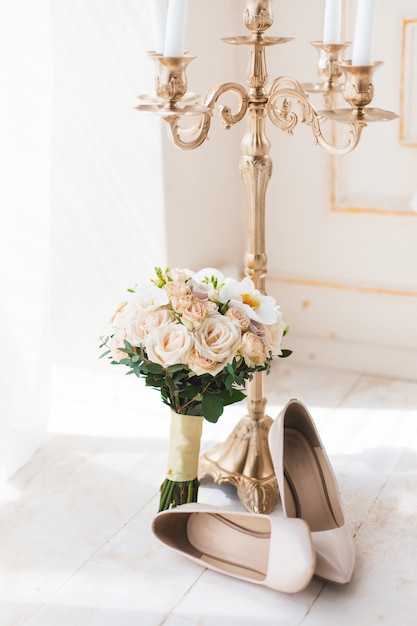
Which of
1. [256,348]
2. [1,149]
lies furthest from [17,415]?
[256,348]

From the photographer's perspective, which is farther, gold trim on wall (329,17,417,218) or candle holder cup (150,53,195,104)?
gold trim on wall (329,17,417,218)

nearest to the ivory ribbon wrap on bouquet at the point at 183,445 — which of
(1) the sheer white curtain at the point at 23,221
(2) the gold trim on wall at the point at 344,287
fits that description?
(1) the sheer white curtain at the point at 23,221

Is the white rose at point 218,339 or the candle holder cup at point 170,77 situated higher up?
the candle holder cup at point 170,77

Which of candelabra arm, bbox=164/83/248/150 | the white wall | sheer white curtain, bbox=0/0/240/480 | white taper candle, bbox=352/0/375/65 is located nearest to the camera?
white taper candle, bbox=352/0/375/65

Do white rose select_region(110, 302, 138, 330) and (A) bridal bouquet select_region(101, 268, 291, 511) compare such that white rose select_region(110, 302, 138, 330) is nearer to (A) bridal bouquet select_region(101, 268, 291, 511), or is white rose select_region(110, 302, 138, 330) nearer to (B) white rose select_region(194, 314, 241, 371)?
(A) bridal bouquet select_region(101, 268, 291, 511)

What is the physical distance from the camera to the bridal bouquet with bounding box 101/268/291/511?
1285 mm

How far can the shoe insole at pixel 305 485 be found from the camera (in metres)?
1.43

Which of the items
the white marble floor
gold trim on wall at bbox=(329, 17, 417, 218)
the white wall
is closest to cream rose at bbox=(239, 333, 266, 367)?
the white marble floor

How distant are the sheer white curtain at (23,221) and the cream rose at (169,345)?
0.48 m

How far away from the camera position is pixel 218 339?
129 centimetres

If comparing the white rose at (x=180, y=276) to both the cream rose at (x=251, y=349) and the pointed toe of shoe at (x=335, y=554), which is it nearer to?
the cream rose at (x=251, y=349)

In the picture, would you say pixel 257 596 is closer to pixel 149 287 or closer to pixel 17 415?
pixel 149 287

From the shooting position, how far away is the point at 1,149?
1.61 metres

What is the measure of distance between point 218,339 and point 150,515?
0.42m
